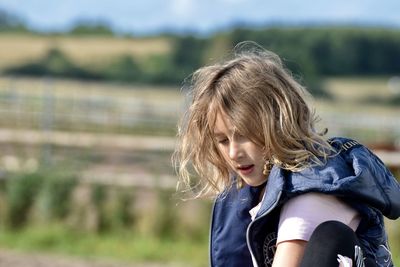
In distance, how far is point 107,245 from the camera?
29.0 feet

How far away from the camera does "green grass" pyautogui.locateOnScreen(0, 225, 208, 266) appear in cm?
839

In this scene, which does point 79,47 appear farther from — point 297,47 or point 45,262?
point 45,262

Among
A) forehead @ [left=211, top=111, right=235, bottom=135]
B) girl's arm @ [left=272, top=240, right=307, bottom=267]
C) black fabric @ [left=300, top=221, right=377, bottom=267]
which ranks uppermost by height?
forehead @ [left=211, top=111, right=235, bottom=135]

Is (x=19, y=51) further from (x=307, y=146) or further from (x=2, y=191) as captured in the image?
(x=307, y=146)

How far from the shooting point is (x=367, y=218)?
218 cm

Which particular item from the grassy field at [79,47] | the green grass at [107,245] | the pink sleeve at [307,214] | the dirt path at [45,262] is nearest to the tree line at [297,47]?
the grassy field at [79,47]

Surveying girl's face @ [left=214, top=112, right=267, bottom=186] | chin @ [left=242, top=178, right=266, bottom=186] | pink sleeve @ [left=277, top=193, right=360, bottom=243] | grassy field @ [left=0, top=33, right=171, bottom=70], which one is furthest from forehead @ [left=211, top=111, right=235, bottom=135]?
grassy field @ [left=0, top=33, right=171, bottom=70]

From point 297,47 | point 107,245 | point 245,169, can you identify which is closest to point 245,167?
point 245,169

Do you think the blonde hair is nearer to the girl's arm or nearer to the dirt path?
the girl's arm

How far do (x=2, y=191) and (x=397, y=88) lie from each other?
39.7 m

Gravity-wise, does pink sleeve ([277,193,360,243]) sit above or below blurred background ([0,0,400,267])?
above

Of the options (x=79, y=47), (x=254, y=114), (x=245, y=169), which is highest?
(x=254, y=114)

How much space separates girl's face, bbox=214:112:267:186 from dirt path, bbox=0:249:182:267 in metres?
5.72

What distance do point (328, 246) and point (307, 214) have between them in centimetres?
9
